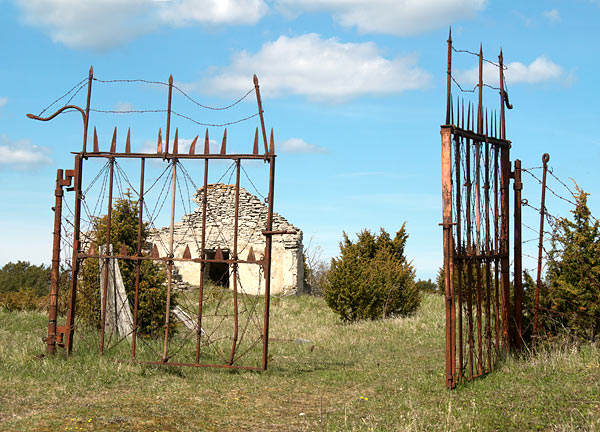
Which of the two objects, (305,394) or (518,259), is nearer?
(305,394)

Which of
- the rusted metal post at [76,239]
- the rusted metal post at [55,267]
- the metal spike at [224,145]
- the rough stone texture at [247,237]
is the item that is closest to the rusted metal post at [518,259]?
the metal spike at [224,145]

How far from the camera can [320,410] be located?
6.79 metres

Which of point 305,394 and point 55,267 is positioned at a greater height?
point 55,267

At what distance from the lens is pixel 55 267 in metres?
9.53

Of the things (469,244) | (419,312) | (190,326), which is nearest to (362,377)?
(469,244)

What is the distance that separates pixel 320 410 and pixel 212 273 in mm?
20980

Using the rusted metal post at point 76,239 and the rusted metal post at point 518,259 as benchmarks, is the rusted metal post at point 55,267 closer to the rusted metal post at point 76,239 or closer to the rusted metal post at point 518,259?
the rusted metal post at point 76,239

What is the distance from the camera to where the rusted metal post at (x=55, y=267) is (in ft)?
30.9

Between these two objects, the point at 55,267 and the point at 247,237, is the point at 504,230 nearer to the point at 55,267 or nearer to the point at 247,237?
the point at 55,267

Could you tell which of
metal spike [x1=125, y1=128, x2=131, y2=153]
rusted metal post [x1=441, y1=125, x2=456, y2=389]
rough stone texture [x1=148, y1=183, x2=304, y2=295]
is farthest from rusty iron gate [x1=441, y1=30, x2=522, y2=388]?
rough stone texture [x1=148, y1=183, x2=304, y2=295]

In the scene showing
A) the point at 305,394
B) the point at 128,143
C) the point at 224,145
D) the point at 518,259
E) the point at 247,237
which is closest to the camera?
the point at 305,394

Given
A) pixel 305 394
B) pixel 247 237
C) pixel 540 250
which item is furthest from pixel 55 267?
pixel 247 237

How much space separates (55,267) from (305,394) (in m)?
4.53

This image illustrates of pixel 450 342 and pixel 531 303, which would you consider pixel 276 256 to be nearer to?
pixel 531 303
